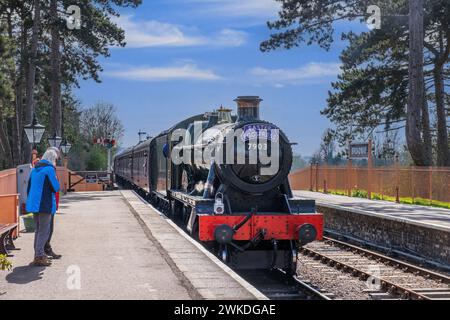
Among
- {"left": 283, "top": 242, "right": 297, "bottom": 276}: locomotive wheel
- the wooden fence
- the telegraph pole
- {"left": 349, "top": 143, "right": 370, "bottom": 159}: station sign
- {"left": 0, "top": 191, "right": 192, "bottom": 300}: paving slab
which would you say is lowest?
{"left": 283, "top": 242, "right": 297, "bottom": 276}: locomotive wheel

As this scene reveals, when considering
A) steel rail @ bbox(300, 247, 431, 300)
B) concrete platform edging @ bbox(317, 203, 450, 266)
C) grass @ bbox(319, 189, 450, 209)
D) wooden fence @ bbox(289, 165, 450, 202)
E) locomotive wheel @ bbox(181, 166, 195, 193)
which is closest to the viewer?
steel rail @ bbox(300, 247, 431, 300)

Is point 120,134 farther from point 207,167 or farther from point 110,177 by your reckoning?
point 207,167

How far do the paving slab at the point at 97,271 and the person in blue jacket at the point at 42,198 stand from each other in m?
0.35

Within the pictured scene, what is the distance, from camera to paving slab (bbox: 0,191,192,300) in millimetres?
7562

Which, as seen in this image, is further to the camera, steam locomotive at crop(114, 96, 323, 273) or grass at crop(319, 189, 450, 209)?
grass at crop(319, 189, 450, 209)

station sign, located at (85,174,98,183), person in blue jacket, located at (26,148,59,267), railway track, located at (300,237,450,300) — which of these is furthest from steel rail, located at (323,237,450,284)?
station sign, located at (85,174,98,183)

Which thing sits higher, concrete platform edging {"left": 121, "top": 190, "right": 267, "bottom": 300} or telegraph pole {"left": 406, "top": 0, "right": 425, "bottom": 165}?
telegraph pole {"left": 406, "top": 0, "right": 425, "bottom": 165}

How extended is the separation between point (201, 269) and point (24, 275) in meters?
2.40

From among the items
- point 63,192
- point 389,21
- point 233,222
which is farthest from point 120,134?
point 233,222

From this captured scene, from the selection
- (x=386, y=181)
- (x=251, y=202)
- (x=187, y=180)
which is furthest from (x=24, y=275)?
(x=386, y=181)

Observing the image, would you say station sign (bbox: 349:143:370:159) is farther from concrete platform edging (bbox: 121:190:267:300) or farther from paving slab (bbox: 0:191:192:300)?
paving slab (bbox: 0:191:192:300)

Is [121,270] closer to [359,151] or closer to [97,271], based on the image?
[97,271]

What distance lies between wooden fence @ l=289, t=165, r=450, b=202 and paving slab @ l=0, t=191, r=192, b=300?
14.0 m

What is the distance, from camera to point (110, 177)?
139ft
